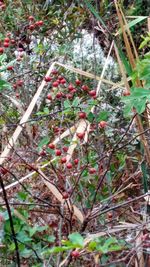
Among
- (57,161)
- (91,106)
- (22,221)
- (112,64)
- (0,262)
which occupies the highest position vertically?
(112,64)

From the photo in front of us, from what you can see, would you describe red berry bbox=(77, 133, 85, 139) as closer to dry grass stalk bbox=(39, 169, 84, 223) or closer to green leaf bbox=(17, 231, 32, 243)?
dry grass stalk bbox=(39, 169, 84, 223)

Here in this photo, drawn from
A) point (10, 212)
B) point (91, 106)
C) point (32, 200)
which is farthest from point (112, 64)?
point (10, 212)

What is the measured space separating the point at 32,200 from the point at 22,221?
168 millimetres

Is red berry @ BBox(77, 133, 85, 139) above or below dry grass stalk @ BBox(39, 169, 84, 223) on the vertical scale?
above

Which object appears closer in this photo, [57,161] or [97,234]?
[97,234]

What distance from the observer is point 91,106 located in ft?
6.03

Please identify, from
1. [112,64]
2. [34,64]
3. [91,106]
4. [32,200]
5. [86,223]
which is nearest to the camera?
[86,223]

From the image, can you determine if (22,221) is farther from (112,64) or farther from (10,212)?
(112,64)

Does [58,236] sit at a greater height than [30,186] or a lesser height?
lesser

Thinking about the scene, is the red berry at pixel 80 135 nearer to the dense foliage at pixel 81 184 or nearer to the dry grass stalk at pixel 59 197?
the dense foliage at pixel 81 184

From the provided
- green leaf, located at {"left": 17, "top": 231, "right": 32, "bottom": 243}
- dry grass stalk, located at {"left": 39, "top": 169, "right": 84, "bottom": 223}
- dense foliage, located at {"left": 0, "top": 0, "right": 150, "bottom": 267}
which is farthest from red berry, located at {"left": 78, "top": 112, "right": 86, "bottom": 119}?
green leaf, located at {"left": 17, "top": 231, "right": 32, "bottom": 243}

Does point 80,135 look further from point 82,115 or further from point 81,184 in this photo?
point 81,184

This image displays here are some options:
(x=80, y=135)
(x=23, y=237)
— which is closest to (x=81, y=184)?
(x=80, y=135)

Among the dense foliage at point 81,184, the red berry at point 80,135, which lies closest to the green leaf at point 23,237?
the dense foliage at point 81,184
